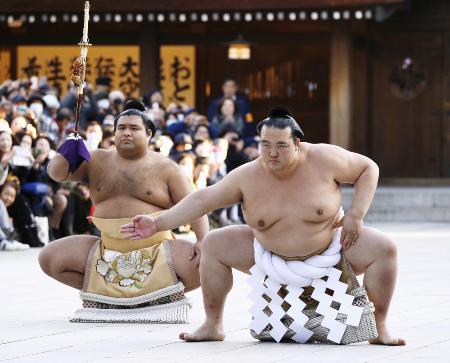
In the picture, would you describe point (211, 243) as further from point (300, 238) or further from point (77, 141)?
point (77, 141)

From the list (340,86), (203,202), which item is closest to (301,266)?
(203,202)

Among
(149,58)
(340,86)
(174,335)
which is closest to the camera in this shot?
(174,335)

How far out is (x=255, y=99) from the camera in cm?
1978

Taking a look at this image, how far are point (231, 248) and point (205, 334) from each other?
0.39 m

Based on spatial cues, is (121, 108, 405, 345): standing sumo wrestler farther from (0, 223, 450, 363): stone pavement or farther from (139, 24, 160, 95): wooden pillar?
(139, 24, 160, 95): wooden pillar

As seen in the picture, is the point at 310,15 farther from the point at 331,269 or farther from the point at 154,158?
the point at 331,269

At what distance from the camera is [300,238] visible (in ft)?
21.0

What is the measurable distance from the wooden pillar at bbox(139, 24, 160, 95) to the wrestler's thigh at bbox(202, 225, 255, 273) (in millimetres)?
11909

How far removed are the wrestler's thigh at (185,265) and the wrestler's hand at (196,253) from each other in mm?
16

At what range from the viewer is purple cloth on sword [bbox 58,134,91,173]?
7375 millimetres

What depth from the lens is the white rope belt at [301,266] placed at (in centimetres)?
639

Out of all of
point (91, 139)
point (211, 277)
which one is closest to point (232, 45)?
point (91, 139)

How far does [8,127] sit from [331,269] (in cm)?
675

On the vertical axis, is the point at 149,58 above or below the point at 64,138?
above
